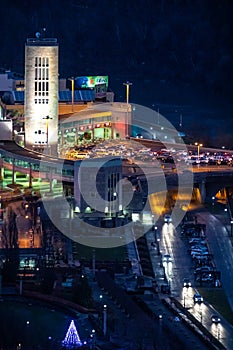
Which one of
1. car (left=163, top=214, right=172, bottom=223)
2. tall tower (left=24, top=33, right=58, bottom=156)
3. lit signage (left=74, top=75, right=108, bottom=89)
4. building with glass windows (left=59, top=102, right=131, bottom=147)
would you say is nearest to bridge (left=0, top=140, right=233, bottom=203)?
tall tower (left=24, top=33, right=58, bottom=156)

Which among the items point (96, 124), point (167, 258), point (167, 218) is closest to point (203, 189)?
point (167, 218)

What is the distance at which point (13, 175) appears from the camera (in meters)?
20.0

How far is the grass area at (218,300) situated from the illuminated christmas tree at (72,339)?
1.65 m

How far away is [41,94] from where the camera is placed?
2147 centimetres

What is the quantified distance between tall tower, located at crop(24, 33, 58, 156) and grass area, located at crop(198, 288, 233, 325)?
5548 mm

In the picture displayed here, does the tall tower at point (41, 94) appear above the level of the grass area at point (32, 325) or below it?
above

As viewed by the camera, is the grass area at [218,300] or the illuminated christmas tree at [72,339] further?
the grass area at [218,300]

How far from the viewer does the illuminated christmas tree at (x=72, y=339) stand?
45.1 feet

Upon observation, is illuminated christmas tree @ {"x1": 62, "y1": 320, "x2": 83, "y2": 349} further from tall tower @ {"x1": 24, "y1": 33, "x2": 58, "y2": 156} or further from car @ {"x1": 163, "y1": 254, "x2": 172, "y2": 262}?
tall tower @ {"x1": 24, "y1": 33, "x2": 58, "y2": 156}

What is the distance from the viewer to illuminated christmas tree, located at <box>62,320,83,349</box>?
1376 centimetres

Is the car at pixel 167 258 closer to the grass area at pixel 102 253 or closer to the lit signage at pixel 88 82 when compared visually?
the grass area at pixel 102 253

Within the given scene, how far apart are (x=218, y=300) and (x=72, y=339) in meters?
2.26

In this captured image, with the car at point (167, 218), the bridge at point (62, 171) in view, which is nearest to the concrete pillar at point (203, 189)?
the bridge at point (62, 171)

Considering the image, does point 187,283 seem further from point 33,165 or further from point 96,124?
point 96,124
